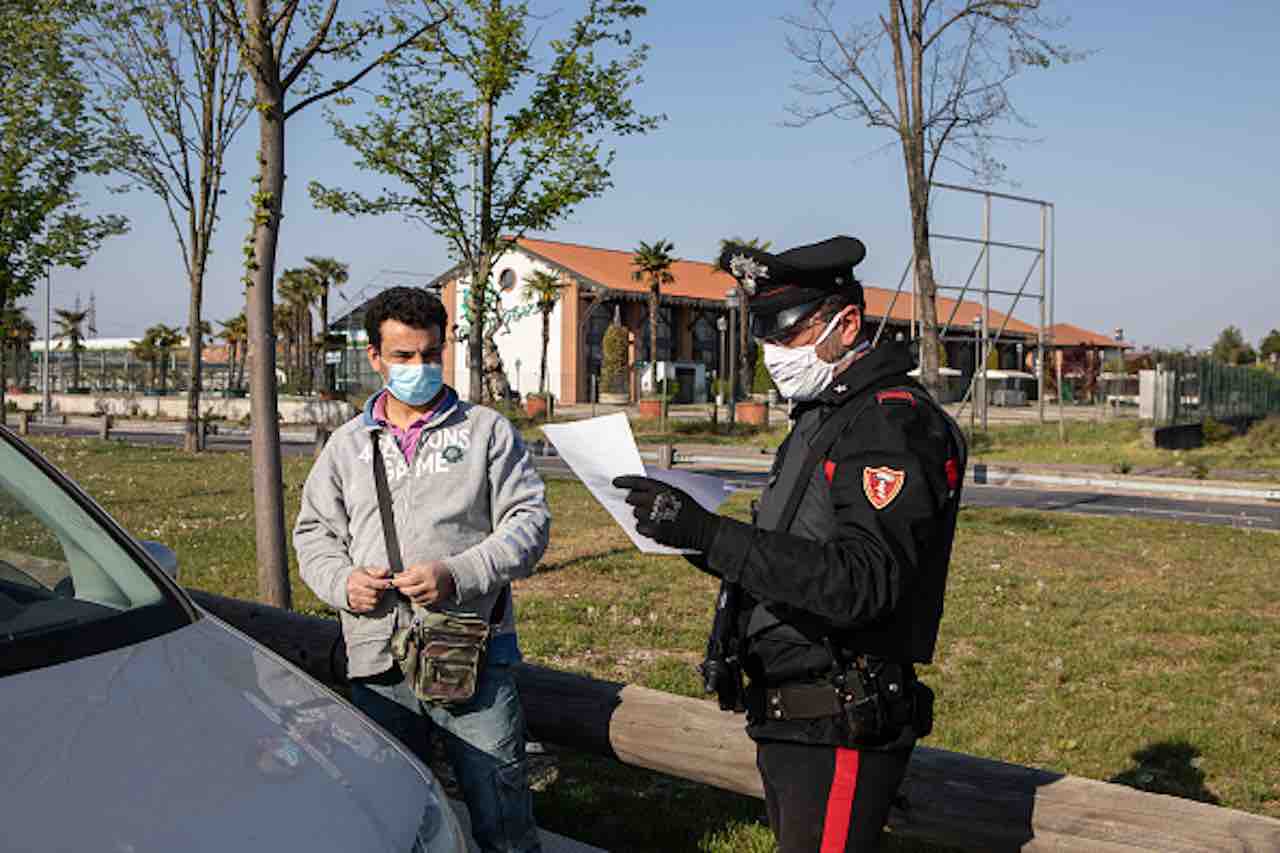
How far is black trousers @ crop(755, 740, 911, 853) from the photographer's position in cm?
239

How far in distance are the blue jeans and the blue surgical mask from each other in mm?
794

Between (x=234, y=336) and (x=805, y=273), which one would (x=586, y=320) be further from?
(x=805, y=273)

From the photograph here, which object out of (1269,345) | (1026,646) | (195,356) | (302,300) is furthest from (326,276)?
(1269,345)

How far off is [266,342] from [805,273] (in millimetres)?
4964

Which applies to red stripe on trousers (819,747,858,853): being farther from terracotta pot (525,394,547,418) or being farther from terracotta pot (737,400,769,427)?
terracotta pot (525,394,547,418)

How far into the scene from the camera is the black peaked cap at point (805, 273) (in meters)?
2.50

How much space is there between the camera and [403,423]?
3.42 m

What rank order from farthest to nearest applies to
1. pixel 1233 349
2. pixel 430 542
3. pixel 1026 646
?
pixel 1233 349 → pixel 1026 646 → pixel 430 542

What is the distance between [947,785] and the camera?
3311 mm

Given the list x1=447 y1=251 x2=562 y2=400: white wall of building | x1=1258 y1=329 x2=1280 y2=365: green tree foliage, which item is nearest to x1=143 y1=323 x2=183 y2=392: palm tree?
x1=447 y1=251 x2=562 y2=400: white wall of building

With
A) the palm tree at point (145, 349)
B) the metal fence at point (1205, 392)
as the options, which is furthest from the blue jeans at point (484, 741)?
the palm tree at point (145, 349)

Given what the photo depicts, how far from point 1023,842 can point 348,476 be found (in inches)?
83.5

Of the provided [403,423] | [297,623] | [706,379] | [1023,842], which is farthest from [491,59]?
[706,379]

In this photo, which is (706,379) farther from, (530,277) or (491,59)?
(491,59)
